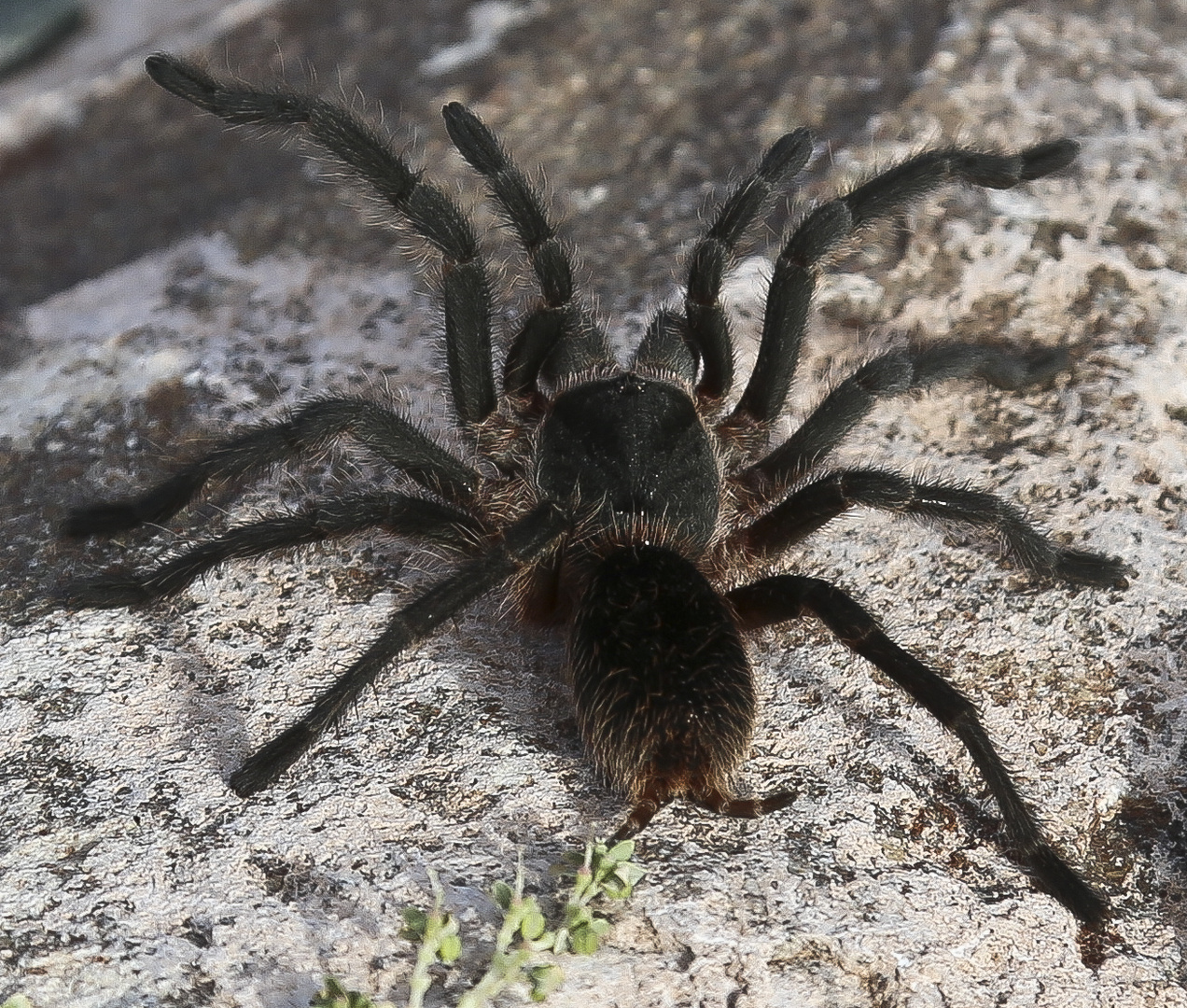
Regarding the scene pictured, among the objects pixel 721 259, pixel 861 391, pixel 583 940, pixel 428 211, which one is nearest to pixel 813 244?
pixel 721 259

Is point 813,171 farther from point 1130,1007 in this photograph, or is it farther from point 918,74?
point 1130,1007

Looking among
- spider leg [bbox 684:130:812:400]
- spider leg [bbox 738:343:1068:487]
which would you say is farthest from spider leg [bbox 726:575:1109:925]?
spider leg [bbox 684:130:812:400]

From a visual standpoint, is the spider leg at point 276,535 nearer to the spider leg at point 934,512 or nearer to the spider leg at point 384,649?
the spider leg at point 384,649

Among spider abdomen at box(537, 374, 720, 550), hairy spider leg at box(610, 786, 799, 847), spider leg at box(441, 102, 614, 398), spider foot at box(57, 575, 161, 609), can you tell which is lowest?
hairy spider leg at box(610, 786, 799, 847)

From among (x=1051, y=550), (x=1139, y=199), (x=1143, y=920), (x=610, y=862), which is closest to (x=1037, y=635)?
(x=1051, y=550)

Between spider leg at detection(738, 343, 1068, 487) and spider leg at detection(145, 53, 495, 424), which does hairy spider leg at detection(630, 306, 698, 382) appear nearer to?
spider leg at detection(738, 343, 1068, 487)

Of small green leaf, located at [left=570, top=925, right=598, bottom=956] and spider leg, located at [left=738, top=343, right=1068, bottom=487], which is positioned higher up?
spider leg, located at [left=738, top=343, right=1068, bottom=487]
